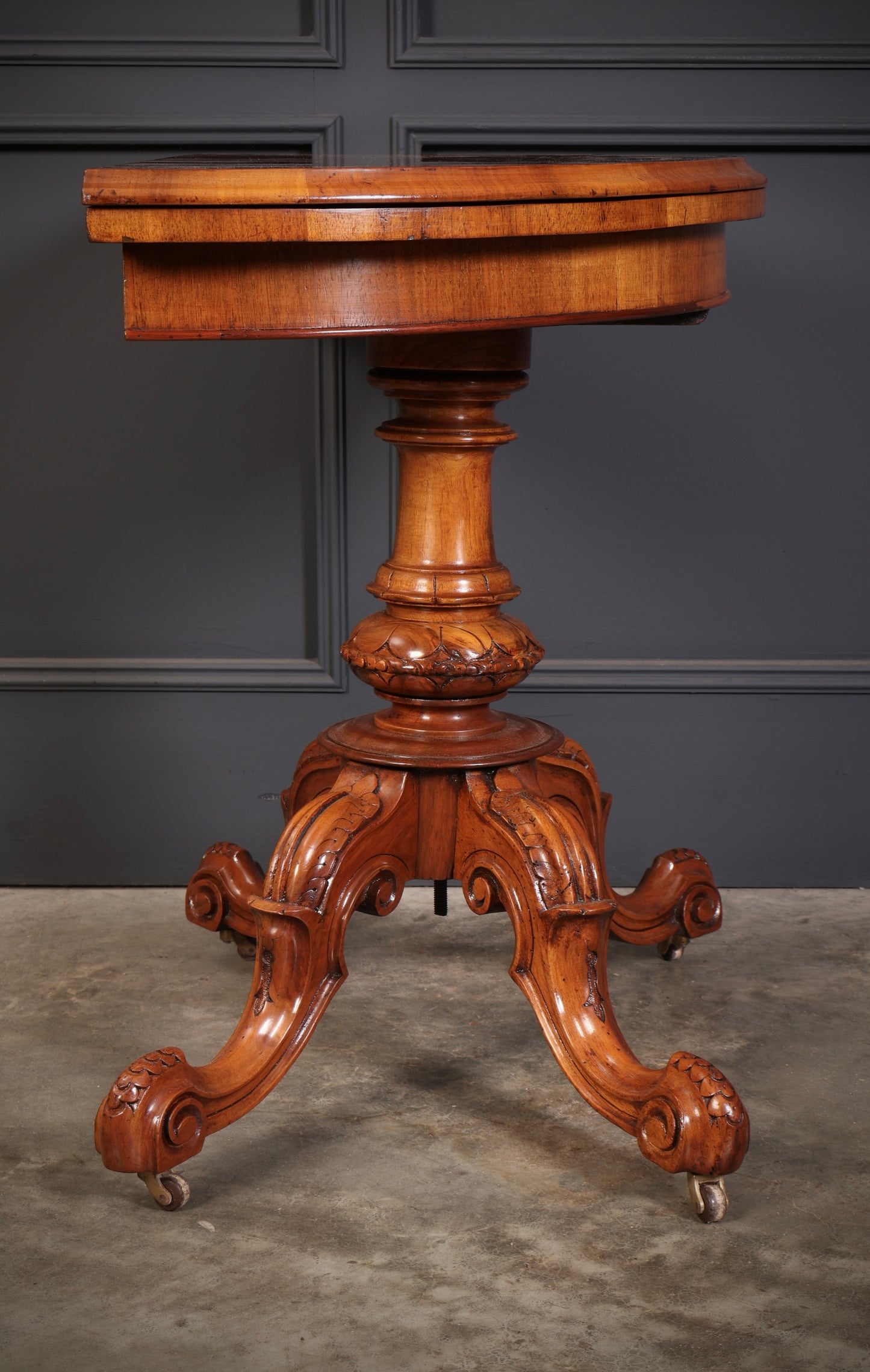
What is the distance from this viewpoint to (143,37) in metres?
1.73

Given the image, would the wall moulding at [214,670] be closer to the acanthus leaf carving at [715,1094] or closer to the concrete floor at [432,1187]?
the concrete floor at [432,1187]

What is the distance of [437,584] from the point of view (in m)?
1.30

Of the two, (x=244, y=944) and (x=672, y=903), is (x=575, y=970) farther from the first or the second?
(x=244, y=944)

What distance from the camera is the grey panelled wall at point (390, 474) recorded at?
5.69ft

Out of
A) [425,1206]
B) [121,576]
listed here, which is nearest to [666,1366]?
[425,1206]

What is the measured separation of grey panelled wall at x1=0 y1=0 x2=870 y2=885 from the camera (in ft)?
5.69

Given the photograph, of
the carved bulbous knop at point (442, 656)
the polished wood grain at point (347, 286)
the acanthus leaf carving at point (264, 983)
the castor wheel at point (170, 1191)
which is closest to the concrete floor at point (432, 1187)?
the castor wheel at point (170, 1191)

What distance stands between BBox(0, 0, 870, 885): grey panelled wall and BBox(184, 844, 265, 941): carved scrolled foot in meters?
0.29

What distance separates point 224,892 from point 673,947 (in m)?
0.50

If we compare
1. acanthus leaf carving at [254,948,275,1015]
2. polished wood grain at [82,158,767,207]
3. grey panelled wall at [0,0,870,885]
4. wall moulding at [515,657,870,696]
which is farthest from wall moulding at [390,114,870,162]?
acanthus leaf carving at [254,948,275,1015]

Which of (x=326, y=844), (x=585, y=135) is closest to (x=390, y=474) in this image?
(x=585, y=135)

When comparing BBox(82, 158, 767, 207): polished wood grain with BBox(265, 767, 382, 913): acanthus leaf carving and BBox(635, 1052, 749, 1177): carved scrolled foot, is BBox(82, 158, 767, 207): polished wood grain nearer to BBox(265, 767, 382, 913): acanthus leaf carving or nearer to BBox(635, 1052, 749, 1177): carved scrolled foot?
BBox(265, 767, 382, 913): acanthus leaf carving

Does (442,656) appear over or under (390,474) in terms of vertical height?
under

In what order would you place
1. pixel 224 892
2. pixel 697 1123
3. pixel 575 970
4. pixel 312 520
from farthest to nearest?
1. pixel 312 520
2. pixel 224 892
3. pixel 575 970
4. pixel 697 1123
